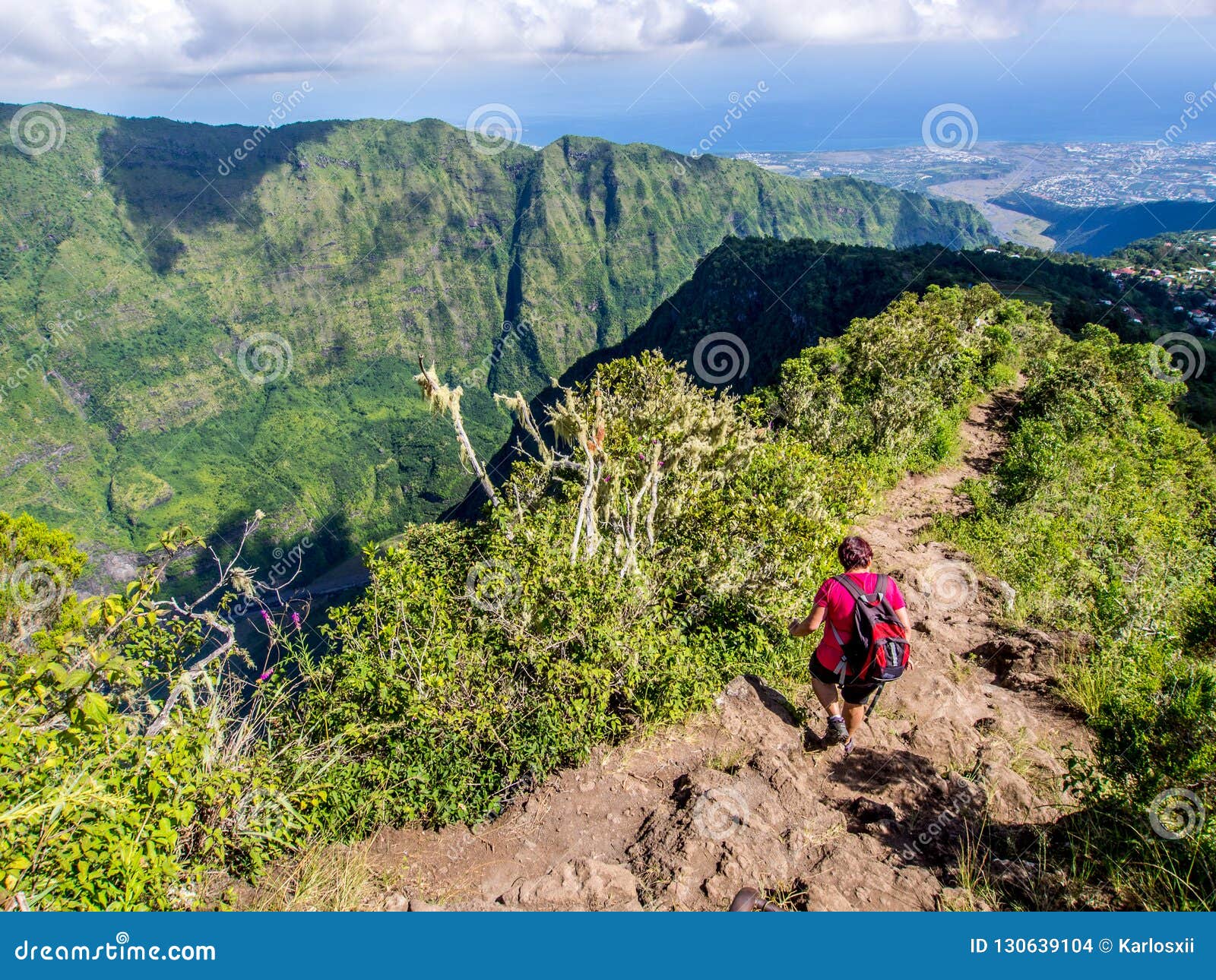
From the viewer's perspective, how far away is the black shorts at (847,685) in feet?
16.1

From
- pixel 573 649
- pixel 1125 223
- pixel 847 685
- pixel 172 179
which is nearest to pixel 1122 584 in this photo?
pixel 847 685

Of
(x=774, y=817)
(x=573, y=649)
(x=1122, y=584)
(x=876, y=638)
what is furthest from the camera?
(x=1122, y=584)

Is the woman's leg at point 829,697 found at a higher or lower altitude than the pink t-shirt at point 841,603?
lower

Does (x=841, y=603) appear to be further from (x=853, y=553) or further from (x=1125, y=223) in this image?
(x=1125, y=223)

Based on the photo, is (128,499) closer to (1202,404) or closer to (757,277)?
(757,277)

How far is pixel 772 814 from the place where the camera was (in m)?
4.43

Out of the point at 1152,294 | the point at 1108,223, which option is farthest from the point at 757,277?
the point at 1108,223

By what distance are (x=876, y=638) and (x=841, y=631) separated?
26 cm

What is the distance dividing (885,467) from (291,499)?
144190mm

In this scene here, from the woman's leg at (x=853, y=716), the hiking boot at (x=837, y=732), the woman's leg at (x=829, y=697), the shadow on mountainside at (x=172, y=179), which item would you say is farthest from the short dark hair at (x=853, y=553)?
the shadow on mountainside at (x=172, y=179)

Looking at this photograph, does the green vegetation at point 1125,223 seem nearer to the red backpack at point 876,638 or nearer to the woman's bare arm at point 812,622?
the red backpack at point 876,638

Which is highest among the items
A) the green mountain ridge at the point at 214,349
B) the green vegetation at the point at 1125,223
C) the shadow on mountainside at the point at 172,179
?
the shadow on mountainside at the point at 172,179

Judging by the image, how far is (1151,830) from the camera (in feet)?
11.2

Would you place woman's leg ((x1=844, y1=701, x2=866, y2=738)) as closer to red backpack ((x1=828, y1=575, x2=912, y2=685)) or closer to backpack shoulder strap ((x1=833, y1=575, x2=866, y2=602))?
red backpack ((x1=828, y1=575, x2=912, y2=685))
